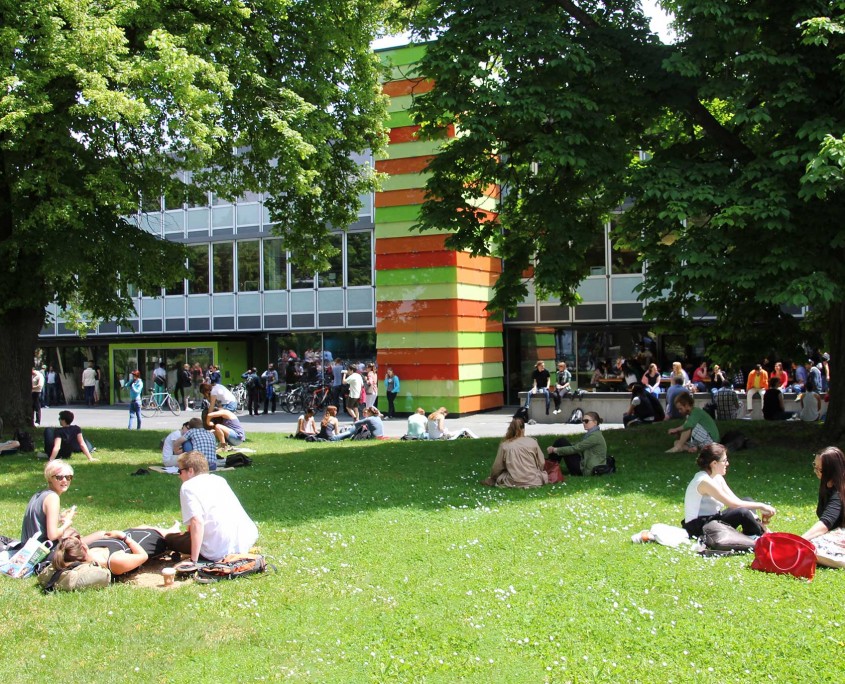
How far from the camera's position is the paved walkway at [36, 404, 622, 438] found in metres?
23.0

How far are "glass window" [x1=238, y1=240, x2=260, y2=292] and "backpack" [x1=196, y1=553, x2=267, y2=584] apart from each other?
27820mm

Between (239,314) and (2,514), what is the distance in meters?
24.7

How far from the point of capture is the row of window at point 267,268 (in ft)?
106

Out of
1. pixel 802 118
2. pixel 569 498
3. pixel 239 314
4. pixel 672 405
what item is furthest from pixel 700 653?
pixel 239 314

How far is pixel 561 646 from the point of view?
229 inches

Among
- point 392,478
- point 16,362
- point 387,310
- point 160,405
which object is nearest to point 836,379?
point 392,478

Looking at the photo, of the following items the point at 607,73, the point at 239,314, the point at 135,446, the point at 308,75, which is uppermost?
the point at 308,75

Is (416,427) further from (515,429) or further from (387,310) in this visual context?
(387,310)

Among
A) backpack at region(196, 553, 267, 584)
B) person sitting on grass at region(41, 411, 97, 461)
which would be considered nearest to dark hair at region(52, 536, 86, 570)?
backpack at region(196, 553, 267, 584)

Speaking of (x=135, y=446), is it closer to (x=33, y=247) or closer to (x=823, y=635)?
(x=33, y=247)

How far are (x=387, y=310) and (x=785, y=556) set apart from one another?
22002 millimetres

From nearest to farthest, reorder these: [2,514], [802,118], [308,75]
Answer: [2,514]
[802,118]
[308,75]

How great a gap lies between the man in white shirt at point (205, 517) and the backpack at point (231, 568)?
0.51 feet

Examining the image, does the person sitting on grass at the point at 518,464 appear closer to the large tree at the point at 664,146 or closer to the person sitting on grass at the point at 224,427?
the large tree at the point at 664,146
